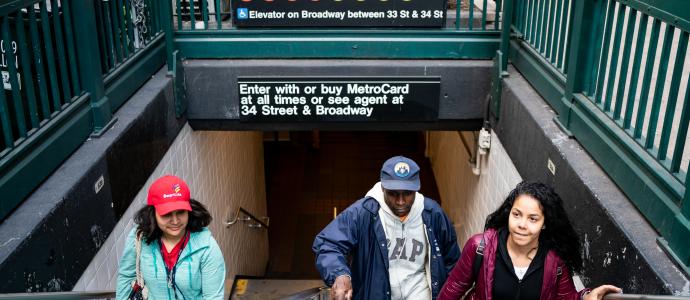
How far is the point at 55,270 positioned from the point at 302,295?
46.4 inches

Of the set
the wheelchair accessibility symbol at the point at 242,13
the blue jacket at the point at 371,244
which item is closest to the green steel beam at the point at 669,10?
the blue jacket at the point at 371,244

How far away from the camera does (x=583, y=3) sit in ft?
12.4

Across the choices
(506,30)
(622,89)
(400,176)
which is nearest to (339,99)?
(506,30)

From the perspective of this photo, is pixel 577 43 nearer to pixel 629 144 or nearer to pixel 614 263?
pixel 629 144

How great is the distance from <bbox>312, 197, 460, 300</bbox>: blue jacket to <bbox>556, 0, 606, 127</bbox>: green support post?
1.23m

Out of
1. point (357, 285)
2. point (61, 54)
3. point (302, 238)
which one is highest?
point (61, 54)

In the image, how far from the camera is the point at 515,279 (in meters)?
2.74

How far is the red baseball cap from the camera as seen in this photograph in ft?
9.20

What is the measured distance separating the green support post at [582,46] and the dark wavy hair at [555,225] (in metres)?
1.38

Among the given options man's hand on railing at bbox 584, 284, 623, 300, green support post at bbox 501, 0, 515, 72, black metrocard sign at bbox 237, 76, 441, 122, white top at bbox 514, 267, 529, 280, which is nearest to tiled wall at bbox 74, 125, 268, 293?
black metrocard sign at bbox 237, 76, 441, 122

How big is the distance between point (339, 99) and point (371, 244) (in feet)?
7.63

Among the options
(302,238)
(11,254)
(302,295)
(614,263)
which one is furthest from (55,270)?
(302,238)

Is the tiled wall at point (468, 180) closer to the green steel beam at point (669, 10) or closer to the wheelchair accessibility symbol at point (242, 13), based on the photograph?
the green steel beam at point (669, 10)

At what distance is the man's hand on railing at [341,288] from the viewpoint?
9.91 ft
